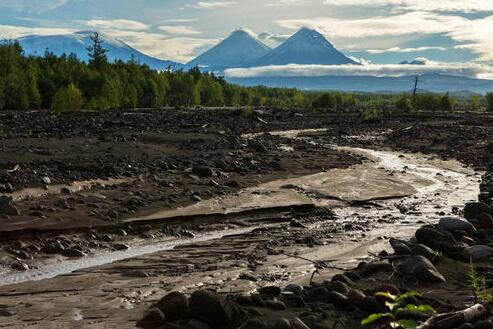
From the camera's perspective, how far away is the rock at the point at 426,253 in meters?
9.60

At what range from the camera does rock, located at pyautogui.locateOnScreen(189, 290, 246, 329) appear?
653cm

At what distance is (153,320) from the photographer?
6926 millimetres

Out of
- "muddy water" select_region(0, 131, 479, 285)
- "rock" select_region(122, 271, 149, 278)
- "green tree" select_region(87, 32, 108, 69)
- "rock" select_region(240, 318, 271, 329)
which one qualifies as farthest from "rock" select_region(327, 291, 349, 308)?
"green tree" select_region(87, 32, 108, 69)

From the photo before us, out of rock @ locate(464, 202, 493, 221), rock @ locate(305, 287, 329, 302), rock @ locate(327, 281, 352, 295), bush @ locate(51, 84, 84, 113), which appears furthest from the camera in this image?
bush @ locate(51, 84, 84, 113)

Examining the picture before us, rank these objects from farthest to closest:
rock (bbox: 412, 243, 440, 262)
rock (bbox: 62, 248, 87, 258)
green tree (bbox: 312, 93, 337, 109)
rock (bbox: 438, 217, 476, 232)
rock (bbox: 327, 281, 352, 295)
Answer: green tree (bbox: 312, 93, 337, 109) < rock (bbox: 438, 217, 476, 232) < rock (bbox: 62, 248, 87, 258) < rock (bbox: 412, 243, 440, 262) < rock (bbox: 327, 281, 352, 295)

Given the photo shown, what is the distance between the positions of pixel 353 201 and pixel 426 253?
8875mm

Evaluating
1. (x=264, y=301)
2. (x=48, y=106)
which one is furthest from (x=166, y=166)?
(x=48, y=106)

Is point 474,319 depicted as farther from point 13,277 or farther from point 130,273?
point 13,277

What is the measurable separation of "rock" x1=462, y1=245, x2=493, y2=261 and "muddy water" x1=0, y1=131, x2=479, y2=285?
2.10 m

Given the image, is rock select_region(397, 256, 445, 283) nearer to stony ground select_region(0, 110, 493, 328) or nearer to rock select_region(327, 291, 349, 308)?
stony ground select_region(0, 110, 493, 328)

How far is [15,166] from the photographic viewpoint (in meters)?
19.3

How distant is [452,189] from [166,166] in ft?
36.2

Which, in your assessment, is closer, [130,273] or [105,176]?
[130,273]

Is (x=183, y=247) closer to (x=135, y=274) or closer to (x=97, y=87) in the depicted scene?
(x=135, y=274)
